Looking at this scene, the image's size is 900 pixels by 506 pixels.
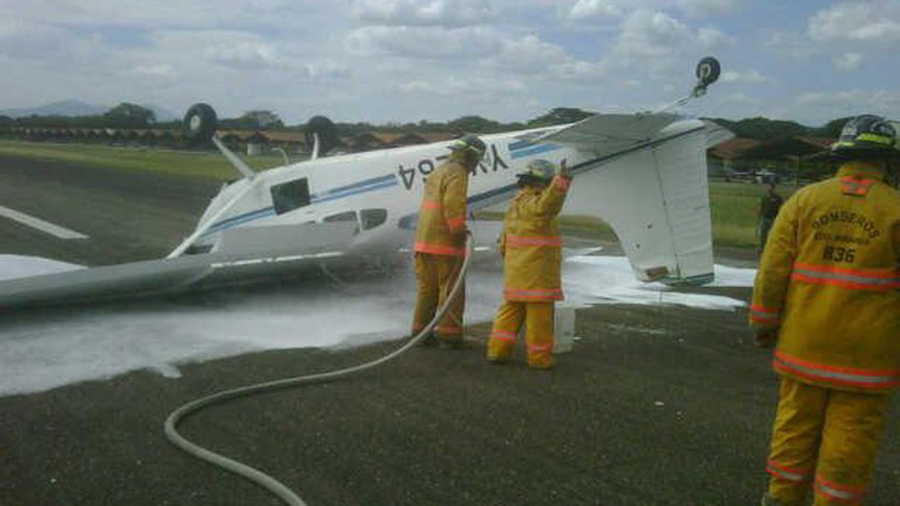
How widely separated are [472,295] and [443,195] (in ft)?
9.91

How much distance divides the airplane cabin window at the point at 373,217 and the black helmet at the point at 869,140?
260 inches

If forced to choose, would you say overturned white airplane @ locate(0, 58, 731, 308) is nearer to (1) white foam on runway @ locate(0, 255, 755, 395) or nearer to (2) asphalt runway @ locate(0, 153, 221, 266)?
(1) white foam on runway @ locate(0, 255, 755, 395)

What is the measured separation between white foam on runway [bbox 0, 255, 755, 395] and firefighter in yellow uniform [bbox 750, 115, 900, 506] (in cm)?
399

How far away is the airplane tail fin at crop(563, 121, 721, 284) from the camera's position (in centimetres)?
938

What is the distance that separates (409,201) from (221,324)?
287cm

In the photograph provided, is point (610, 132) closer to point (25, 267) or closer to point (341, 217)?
point (341, 217)

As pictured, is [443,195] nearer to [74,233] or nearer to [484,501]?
[484,501]

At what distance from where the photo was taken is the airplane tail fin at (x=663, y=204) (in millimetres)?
9375

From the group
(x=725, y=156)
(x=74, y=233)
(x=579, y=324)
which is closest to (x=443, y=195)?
(x=579, y=324)

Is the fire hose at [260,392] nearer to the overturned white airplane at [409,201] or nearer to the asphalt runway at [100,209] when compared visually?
the overturned white airplane at [409,201]

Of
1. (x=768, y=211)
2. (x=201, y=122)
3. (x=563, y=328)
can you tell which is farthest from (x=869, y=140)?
(x=768, y=211)

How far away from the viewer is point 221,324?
831 cm

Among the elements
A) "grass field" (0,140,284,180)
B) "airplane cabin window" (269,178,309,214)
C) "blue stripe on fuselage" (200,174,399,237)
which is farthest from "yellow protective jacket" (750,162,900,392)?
"grass field" (0,140,284,180)

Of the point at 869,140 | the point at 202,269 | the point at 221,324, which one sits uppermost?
the point at 869,140
